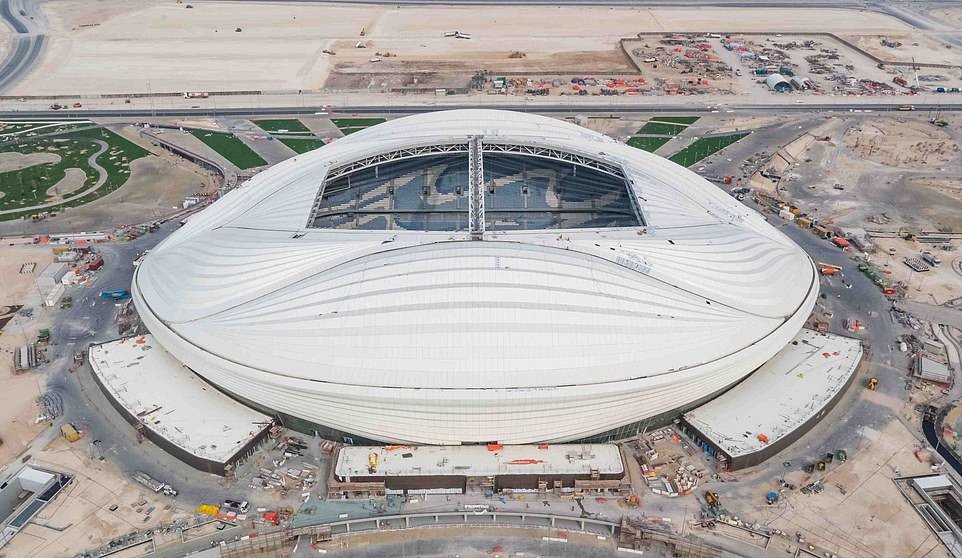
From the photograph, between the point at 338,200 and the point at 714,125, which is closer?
the point at 338,200

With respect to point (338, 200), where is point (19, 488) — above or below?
below

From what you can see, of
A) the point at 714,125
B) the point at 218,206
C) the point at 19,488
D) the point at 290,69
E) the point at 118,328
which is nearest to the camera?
the point at 19,488

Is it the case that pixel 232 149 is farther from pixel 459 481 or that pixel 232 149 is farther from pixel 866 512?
pixel 866 512

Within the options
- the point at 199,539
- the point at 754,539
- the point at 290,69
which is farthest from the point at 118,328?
the point at 290,69

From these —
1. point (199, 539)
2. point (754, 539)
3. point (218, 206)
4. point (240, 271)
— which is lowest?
point (199, 539)

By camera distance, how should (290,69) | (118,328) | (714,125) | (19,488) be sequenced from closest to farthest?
1. (19,488)
2. (118,328)
3. (714,125)
4. (290,69)

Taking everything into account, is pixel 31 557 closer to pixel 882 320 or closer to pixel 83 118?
pixel 882 320

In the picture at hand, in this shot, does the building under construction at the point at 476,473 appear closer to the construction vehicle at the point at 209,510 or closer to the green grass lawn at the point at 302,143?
the construction vehicle at the point at 209,510
